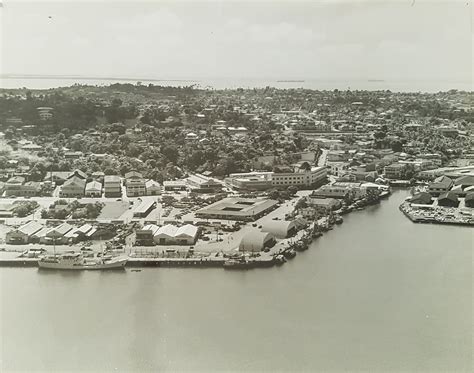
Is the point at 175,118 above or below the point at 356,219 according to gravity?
above

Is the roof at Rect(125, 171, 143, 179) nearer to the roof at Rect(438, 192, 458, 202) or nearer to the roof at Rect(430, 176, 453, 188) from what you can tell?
the roof at Rect(438, 192, 458, 202)

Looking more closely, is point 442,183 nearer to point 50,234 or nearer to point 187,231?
point 187,231

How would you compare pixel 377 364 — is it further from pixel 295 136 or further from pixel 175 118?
pixel 295 136

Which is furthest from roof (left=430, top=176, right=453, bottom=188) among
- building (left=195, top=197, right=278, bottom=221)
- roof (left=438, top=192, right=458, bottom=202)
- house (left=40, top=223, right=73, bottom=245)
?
house (left=40, top=223, right=73, bottom=245)

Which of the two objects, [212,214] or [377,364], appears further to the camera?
[212,214]

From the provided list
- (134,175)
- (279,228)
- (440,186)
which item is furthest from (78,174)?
(440,186)

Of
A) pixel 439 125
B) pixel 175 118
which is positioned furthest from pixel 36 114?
pixel 439 125

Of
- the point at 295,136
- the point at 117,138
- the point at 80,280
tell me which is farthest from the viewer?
the point at 295,136
